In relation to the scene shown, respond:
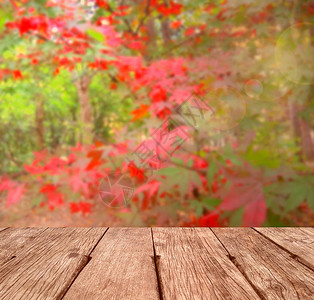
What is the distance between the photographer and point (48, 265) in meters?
0.65

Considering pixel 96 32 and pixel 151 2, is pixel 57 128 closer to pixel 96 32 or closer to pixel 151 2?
pixel 151 2

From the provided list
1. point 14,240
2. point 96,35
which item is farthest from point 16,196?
point 14,240

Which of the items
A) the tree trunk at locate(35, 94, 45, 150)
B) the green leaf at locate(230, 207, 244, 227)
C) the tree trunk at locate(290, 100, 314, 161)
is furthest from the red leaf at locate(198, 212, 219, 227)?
the tree trunk at locate(35, 94, 45, 150)

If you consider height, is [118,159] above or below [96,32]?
below

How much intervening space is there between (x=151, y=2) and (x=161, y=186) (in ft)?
6.43

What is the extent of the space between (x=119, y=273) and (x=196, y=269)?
0.13 meters

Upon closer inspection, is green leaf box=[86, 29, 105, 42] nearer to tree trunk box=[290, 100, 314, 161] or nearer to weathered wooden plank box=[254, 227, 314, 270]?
weathered wooden plank box=[254, 227, 314, 270]

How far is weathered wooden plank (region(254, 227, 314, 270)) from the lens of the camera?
0.70 meters

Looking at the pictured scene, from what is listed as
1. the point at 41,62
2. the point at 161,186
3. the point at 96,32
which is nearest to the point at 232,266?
the point at 161,186

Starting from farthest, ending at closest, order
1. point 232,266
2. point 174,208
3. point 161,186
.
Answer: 1. point 174,208
2. point 161,186
3. point 232,266

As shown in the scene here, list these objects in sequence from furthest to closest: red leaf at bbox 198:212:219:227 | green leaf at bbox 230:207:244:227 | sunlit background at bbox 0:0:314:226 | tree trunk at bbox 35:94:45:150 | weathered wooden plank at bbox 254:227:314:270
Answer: tree trunk at bbox 35:94:45:150
red leaf at bbox 198:212:219:227
sunlit background at bbox 0:0:314:226
green leaf at bbox 230:207:244:227
weathered wooden plank at bbox 254:227:314:270

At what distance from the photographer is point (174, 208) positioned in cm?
180

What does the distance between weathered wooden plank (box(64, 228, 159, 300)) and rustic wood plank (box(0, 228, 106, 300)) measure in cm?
2

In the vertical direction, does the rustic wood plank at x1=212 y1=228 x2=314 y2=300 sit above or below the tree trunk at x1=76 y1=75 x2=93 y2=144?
below
